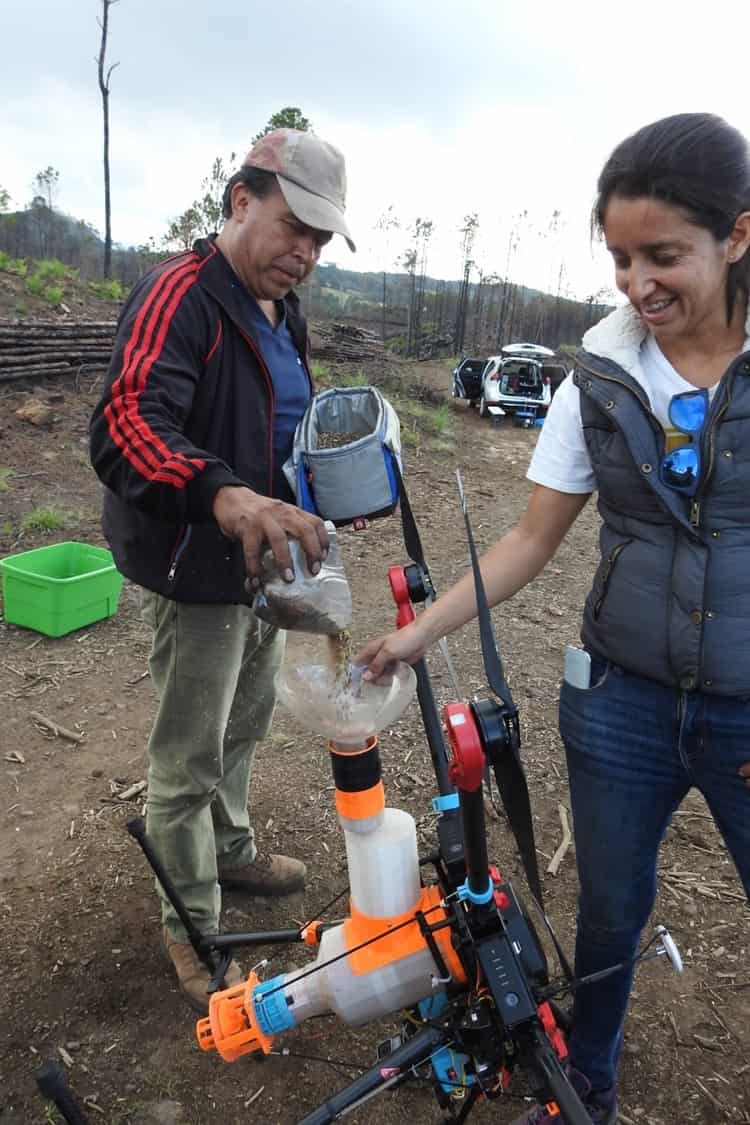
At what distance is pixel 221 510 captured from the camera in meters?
1.51

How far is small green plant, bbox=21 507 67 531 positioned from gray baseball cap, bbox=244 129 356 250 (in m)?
4.40

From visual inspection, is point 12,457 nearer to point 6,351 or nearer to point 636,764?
point 6,351

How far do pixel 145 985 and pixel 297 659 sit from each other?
47.0 inches

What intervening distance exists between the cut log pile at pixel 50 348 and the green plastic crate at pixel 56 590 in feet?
16.1

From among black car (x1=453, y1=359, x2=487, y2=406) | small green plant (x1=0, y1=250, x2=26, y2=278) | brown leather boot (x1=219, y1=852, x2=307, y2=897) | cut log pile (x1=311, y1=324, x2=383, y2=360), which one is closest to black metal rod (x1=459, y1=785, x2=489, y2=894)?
brown leather boot (x1=219, y1=852, x2=307, y2=897)

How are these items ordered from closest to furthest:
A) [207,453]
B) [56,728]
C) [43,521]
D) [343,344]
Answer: [207,453]
[56,728]
[43,521]
[343,344]

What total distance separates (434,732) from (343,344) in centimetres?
1573

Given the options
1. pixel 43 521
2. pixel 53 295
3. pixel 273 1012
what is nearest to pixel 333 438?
pixel 273 1012

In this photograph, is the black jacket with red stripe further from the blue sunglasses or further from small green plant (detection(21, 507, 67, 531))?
small green plant (detection(21, 507, 67, 531))

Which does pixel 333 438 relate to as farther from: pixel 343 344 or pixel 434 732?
pixel 343 344

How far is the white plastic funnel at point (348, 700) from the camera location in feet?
4.75

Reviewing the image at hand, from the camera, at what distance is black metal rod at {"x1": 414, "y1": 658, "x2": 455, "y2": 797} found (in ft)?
5.77

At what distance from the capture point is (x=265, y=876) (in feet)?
8.72

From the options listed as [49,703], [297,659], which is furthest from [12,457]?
[297,659]
